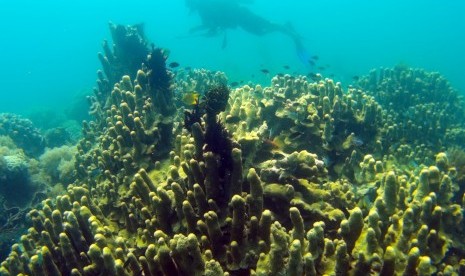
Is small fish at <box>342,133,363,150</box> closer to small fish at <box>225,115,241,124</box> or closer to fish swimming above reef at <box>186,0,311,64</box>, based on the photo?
small fish at <box>225,115,241,124</box>

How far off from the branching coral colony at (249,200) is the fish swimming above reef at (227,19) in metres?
16.2

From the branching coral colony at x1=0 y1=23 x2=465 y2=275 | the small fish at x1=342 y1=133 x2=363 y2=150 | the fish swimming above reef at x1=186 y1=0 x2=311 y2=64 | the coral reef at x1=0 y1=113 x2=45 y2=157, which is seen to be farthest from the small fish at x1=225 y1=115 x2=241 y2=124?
the fish swimming above reef at x1=186 y1=0 x2=311 y2=64

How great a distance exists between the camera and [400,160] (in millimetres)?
7008

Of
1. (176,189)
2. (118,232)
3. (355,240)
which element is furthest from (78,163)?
(355,240)

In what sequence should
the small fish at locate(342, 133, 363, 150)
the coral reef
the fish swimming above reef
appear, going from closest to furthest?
the small fish at locate(342, 133, 363, 150) → the coral reef → the fish swimming above reef

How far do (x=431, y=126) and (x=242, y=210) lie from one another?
7669mm

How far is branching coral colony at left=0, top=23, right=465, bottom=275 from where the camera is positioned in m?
3.09

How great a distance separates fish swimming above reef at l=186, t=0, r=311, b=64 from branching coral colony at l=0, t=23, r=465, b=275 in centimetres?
1619

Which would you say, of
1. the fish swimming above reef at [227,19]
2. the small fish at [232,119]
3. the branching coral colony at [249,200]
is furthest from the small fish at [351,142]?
the fish swimming above reef at [227,19]

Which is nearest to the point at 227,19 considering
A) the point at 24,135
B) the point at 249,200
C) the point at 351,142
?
the point at 24,135

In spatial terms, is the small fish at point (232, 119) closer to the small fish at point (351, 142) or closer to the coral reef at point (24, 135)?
the small fish at point (351, 142)

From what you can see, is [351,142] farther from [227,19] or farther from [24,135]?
[227,19]

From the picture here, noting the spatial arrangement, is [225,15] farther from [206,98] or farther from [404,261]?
[404,261]

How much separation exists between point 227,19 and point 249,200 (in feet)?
70.4
